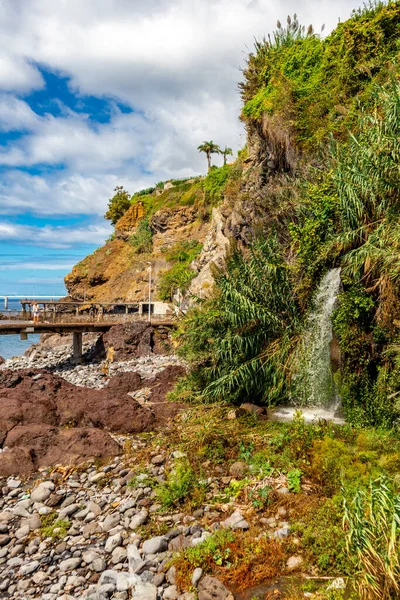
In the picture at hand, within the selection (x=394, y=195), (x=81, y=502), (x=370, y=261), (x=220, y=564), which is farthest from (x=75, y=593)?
(x=394, y=195)

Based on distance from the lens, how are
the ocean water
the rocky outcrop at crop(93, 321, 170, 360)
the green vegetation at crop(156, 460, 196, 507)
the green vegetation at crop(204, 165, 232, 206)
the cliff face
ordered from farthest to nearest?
the ocean water
the green vegetation at crop(204, 165, 232, 206)
the rocky outcrop at crop(93, 321, 170, 360)
the cliff face
the green vegetation at crop(156, 460, 196, 507)

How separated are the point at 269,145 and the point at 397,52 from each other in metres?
6.12

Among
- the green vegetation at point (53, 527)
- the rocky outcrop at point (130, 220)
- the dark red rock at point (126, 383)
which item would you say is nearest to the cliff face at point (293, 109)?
the dark red rock at point (126, 383)

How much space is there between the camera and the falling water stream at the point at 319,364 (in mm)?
10695

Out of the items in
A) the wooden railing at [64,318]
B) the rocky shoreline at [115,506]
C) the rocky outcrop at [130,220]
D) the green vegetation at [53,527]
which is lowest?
the green vegetation at [53,527]

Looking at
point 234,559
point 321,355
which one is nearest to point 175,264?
point 321,355

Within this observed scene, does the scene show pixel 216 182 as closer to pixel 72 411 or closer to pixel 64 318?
pixel 64 318

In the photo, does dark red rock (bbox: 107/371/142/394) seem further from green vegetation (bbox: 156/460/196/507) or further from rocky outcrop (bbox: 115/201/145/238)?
rocky outcrop (bbox: 115/201/145/238)

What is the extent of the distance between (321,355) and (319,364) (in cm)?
24

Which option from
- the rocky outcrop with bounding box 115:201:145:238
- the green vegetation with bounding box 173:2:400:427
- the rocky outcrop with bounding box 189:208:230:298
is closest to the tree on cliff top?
the rocky outcrop with bounding box 115:201:145:238

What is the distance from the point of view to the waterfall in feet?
35.1

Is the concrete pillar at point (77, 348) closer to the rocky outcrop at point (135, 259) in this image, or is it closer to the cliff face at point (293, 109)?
the cliff face at point (293, 109)

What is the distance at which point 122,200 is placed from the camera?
181 feet

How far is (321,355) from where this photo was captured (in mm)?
10766
